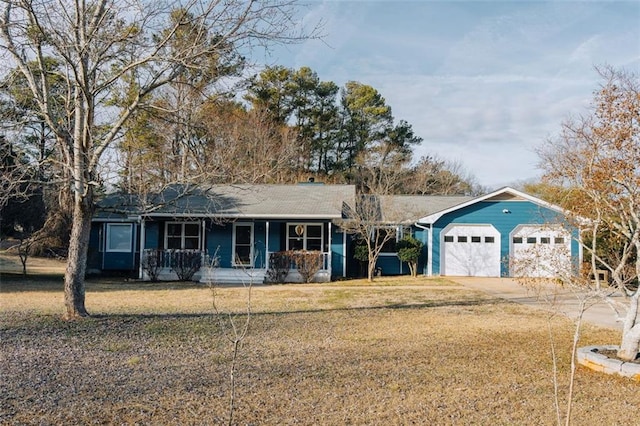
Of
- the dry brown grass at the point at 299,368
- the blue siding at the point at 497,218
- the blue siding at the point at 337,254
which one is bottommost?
the dry brown grass at the point at 299,368

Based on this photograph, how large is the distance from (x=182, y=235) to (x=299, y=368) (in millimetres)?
14587

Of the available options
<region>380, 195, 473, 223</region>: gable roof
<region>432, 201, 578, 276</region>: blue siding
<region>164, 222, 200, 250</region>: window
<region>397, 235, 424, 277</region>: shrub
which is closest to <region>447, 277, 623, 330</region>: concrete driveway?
<region>432, 201, 578, 276</region>: blue siding

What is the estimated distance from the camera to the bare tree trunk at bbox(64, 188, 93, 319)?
28.5ft

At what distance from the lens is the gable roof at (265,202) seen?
1792 centimetres

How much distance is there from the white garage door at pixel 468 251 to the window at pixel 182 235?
379 inches

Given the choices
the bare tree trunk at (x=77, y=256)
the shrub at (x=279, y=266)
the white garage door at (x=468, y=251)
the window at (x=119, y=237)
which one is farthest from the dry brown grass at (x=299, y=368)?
the window at (x=119, y=237)

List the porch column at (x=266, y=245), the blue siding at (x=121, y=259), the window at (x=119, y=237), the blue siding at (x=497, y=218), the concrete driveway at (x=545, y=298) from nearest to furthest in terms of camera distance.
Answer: the concrete driveway at (x=545, y=298)
the porch column at (x=266, y=245)
the blue siding at (x=497, y=218)
the blue siding at (x=121, y=259)
the window at (x=119, y=237)

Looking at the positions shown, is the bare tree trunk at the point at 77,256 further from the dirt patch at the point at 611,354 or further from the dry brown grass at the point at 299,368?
the dirt patch at the point at 611,354

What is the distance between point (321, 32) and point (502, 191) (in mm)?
13591

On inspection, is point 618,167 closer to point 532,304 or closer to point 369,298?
point 532,304

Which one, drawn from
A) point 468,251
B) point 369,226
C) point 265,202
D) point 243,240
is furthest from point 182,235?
point 468,251

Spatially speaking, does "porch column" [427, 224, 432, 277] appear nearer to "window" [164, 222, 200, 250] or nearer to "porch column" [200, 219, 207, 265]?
"porch column" [200, 219, 207, 265]

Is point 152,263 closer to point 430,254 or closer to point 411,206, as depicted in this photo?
point 430,254

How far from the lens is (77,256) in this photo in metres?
8.70
